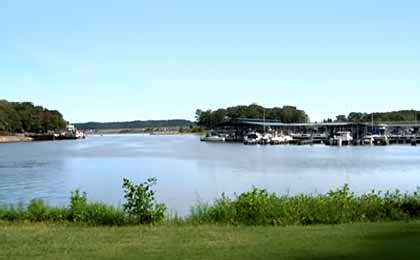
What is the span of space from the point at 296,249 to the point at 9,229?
21.3ft

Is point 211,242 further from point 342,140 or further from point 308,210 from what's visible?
point 342,140

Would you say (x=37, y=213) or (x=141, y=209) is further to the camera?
(x=37, y=213)

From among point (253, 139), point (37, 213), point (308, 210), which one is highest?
point (253, 139)

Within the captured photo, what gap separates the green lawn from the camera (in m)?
10.8

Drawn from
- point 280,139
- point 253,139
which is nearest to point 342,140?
point 280,139

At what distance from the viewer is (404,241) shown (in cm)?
1197

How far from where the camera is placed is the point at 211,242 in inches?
478

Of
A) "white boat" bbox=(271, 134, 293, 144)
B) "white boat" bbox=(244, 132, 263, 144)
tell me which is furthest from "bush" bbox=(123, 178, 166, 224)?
"white boat" bbox=(244, 132, 263, 144)

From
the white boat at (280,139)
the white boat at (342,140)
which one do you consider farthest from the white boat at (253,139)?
the white boat at (342,140)

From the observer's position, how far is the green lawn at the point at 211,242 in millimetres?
10820

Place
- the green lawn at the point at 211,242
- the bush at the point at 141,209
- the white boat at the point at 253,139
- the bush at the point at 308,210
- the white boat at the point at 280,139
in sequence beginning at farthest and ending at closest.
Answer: the white boat at the point at 253,139 → the white boat at the point at 280,139 → the bush at the point at 308,210 → the bush at the point at 141,209 → the green lawn at the point at 211,242

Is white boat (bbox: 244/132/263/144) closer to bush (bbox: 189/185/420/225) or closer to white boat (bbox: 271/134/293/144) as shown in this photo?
white boat (bbox: 271/134/293/144)

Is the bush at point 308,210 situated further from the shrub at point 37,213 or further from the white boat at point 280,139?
the white boat at point 280,139

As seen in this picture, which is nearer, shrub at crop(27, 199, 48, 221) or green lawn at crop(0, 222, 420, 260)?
green lawn at crop(0, 222, 420, 260)
